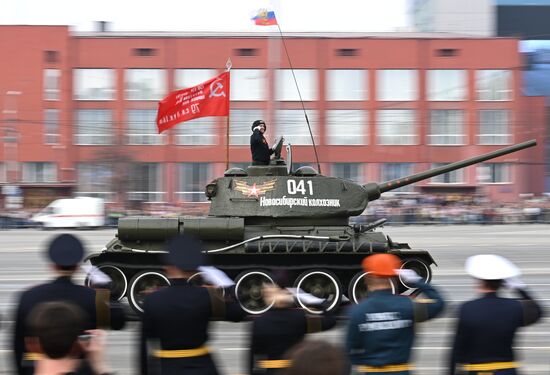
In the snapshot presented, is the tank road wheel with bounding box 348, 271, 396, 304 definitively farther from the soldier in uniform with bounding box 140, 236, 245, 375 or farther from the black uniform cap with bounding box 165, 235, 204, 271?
the soldier in uniform with bounding box 140, 236, 245, 375

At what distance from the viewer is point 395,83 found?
62.0 meters

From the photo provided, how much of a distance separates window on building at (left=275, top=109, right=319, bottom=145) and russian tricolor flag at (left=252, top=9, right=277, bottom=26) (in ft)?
95.8

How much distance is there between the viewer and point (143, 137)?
61.0 meters

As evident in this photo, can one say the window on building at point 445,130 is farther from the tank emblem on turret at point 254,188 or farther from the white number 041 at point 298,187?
the tank emblem on turret at point 254,188

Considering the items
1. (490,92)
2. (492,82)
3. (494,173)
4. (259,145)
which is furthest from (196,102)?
(494,173)

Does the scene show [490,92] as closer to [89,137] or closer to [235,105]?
[235,105]

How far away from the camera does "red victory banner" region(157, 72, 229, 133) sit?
1953cm

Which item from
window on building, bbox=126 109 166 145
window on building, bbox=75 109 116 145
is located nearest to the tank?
window on building, bbox=126 109 166 145

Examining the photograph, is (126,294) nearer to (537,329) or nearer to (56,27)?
(537,329)

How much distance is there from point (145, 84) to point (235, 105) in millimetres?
5859

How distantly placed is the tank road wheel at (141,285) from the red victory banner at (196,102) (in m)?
5.18

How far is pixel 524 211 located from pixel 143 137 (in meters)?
25.1

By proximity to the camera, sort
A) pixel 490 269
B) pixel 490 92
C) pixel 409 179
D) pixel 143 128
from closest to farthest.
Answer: pixel 490 269, pixel 409 179, pixel 143 128, pixel 490 92

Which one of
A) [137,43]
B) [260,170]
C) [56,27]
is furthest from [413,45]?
[260,170]
